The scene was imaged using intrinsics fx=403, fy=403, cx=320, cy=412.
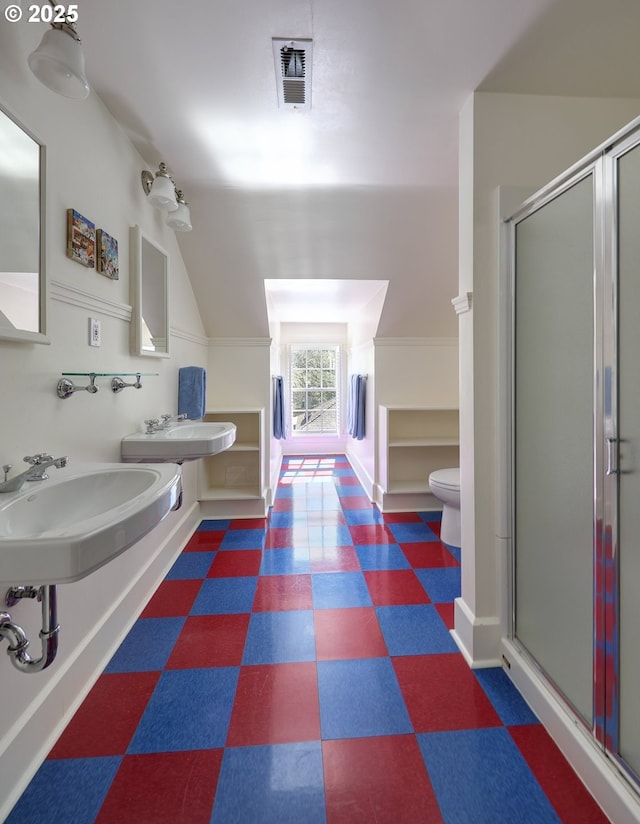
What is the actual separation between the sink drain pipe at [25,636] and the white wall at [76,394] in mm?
164

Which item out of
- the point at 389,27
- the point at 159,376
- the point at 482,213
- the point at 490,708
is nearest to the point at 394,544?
the point at 490,708

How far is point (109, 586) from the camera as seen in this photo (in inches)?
67.3

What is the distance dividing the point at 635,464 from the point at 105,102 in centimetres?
234

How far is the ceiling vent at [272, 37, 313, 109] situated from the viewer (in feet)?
4.59

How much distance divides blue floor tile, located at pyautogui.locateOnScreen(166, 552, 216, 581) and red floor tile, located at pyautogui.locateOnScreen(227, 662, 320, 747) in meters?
0.89

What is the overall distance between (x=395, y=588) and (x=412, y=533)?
2.68 ft

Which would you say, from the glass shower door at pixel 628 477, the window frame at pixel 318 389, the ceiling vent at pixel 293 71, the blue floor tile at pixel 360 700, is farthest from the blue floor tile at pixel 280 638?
the window frame at pixel 318 389

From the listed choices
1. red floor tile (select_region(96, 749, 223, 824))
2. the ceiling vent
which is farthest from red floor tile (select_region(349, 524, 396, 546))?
the ceiling vent

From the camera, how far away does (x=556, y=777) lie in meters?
1.15

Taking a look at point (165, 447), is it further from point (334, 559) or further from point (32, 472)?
point (334, 559)

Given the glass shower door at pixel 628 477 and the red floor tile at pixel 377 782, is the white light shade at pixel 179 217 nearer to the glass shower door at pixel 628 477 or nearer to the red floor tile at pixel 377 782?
the glass shower door at pixel 628 477

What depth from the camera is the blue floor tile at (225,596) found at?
1993 millimetres

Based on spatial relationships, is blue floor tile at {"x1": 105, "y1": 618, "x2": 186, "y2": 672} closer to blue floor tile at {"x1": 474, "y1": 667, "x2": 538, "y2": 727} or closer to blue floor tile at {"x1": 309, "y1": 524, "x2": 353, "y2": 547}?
blue floor tile at {"x1": 309, "y1": 524, "x2": 353, "y2": 547}

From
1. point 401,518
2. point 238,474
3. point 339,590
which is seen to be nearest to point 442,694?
point 339,590
